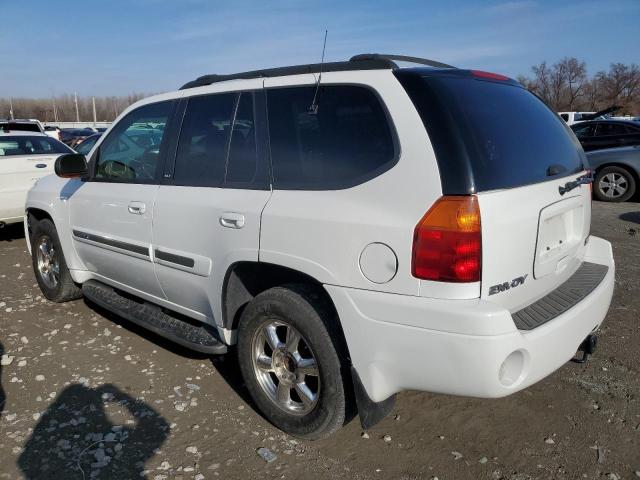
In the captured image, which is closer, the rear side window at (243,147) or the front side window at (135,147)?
the rear side window at (243,147)

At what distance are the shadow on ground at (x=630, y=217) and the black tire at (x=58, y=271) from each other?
8.01m

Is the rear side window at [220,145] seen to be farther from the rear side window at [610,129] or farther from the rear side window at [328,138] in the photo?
the rear side window at [610,129]

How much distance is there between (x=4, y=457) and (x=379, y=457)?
6.31 ft

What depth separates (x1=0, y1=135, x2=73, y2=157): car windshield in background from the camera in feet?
25.5

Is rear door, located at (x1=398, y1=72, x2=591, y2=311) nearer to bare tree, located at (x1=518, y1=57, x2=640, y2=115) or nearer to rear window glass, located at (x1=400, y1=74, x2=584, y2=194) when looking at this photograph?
rear window glass, located at (x1=400, y1=74, x2=584, y2=194)

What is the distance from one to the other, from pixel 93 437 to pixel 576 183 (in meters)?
2.91

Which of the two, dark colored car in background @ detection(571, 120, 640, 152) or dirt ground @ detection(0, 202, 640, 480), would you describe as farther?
dark colored car in background @ detection(571, 120, 640, 152)

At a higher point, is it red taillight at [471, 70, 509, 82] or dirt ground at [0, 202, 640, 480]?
red taillight at [471, 70, 509, 82]

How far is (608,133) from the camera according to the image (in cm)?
1162

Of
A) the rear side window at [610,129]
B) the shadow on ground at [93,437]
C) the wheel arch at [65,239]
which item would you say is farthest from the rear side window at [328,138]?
the rear side window at [610,129]

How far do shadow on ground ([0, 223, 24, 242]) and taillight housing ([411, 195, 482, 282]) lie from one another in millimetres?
7618

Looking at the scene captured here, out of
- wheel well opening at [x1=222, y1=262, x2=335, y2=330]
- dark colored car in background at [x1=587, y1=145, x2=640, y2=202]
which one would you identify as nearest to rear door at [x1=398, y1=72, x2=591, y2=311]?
wheel well opening at [x1=222, y1=262, x2=335, y2=330]

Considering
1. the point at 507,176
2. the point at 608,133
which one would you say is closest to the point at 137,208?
the point at 507,176

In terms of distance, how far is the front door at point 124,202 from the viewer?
3.58 metres
